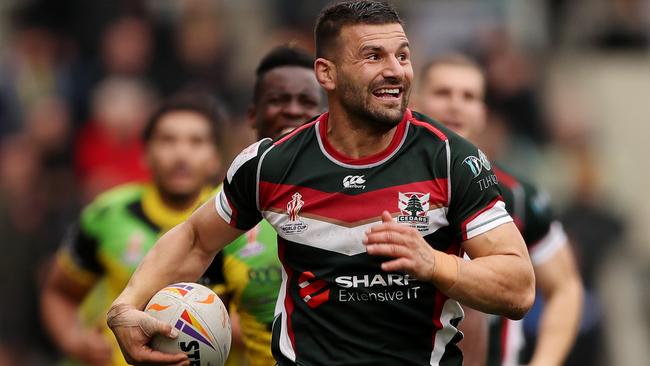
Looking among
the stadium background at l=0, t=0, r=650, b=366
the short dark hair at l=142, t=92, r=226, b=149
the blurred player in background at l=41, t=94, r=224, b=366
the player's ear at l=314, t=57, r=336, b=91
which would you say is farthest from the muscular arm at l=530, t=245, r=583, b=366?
the stadium background at l=0, t=0, r=650, b=366

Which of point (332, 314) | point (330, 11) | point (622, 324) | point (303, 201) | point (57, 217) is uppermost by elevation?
point (330, 11)

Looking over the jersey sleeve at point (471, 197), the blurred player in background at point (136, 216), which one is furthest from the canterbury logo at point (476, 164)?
the blurred player in background at point (136, 216)

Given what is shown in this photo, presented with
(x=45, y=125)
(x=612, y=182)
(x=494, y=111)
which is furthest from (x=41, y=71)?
(x=612, y=182)

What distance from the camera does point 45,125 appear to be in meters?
16.6

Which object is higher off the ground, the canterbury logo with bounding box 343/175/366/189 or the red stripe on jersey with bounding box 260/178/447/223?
the canterbury logo with bounding box 343/175/366/189

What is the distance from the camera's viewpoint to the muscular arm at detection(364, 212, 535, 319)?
6.28 metres

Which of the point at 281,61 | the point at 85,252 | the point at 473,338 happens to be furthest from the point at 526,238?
the point at 85,252

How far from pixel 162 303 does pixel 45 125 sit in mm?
9973

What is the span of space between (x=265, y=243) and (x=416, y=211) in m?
1.86

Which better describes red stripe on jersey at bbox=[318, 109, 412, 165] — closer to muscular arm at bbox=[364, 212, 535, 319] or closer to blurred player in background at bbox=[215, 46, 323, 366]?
muscular arm at bbox=[364, 212, 535, 319]

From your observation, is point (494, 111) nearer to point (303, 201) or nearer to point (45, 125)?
point (45, 125)

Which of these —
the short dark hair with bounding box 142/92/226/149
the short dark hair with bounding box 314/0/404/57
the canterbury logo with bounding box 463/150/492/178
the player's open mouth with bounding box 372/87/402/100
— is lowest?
the short dark hair with bounding box 142/92/226/149

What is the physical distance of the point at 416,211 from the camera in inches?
265

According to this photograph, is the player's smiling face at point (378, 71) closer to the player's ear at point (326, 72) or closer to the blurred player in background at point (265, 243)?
the player's ear at point (326, 72)
